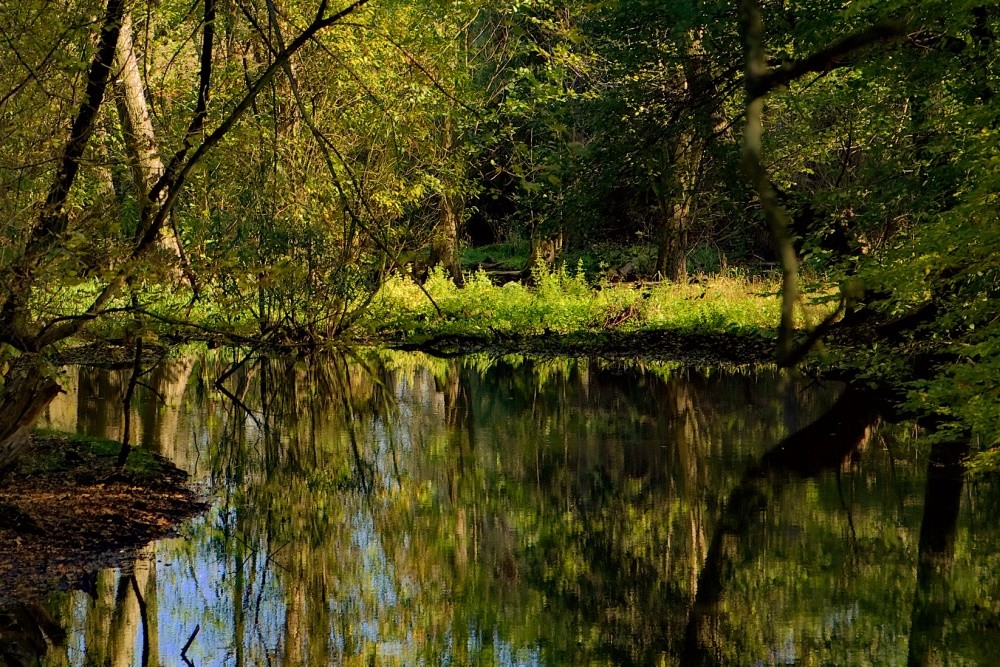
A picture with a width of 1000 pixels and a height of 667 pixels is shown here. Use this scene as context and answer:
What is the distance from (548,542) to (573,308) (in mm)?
14064

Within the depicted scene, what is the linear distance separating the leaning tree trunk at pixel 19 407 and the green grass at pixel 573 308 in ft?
41.3

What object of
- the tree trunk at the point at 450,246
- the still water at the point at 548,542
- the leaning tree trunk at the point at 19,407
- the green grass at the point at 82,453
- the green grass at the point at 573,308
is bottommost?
the still water at the point at 548,542

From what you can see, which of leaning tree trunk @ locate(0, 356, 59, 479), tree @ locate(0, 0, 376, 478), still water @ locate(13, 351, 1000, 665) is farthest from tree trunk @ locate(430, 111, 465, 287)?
tree @ locate(0, 0, 376, 478)

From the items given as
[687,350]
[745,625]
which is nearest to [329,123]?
[687,350]

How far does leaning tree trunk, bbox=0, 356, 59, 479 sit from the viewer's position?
884cm

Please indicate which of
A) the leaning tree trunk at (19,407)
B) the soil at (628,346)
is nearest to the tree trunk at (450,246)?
the soil at (628,346)

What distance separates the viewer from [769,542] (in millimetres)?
9750

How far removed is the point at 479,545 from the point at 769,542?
2433mm

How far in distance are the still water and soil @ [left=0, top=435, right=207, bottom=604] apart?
0.27m

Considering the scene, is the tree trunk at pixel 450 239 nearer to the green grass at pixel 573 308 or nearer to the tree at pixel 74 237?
the green grass at pixel 573 308

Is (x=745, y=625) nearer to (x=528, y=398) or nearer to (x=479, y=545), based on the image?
(x=479, y=545)

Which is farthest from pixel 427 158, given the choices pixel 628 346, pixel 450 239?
pixel 450 239

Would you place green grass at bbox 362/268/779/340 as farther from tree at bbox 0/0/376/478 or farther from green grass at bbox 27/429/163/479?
tree at bbox 0/0/376/478

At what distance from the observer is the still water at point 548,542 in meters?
7.46
